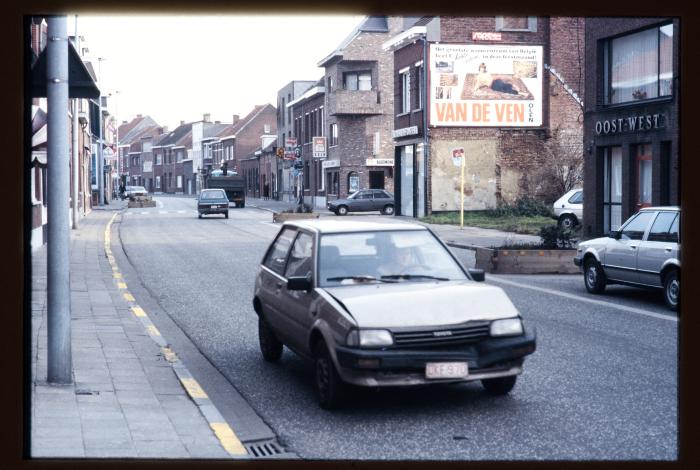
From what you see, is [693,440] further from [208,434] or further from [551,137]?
[551,137]

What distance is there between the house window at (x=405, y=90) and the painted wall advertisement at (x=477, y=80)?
312cm

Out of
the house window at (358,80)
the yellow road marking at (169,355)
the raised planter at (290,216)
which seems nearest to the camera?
the yellow road marking at (169,355)

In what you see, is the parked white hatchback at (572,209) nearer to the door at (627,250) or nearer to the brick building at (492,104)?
the brick building at (492,104)

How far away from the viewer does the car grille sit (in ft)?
23.9

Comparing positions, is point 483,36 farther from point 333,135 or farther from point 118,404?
point 118,404

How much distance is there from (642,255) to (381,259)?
24.1ft

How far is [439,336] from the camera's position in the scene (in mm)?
7309

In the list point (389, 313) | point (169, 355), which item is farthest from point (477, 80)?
point (389, 313)

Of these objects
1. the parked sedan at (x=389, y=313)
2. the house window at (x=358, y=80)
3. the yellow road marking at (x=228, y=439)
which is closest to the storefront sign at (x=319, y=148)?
the house window at (x=358, y=80)


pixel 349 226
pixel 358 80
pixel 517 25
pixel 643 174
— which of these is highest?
pixel 517 25

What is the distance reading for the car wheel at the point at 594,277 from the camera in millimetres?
16031

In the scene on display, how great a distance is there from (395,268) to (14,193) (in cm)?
383

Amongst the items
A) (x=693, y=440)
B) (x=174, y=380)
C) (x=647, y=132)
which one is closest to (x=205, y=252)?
(x=647, y=132)

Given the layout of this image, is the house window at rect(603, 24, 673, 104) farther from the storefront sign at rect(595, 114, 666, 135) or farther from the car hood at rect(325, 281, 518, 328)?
the car hood at rect(325, 281, 518, 328)
